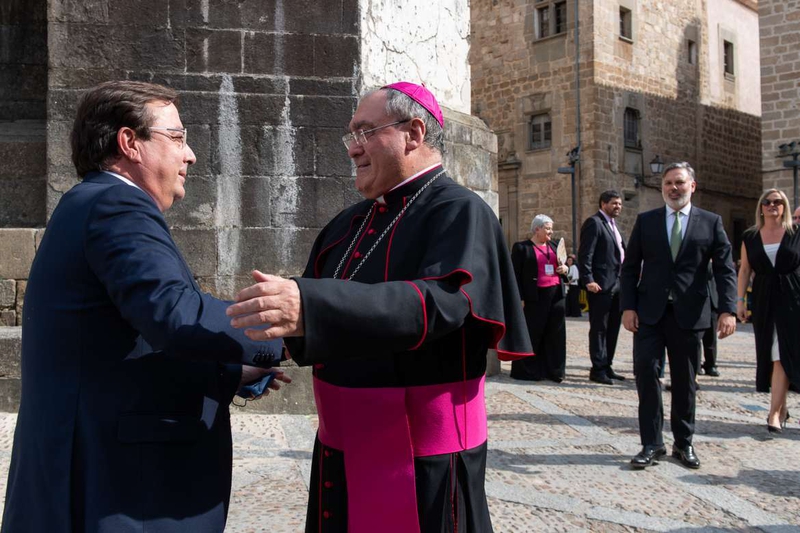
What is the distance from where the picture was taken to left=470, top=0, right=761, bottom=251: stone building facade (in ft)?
75.9

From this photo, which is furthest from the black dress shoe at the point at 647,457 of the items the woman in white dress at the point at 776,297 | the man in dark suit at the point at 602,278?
the man in dark suit at the point at 602,278

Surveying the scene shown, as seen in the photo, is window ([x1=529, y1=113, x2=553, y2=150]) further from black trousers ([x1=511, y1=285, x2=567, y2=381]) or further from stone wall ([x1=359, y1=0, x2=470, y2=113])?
stone wall ([x1=359, y1=0, x2=470, y2=113])

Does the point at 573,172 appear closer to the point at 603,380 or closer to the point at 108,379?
the point at 603,380

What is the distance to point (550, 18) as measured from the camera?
941 inches

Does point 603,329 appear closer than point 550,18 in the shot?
Yes

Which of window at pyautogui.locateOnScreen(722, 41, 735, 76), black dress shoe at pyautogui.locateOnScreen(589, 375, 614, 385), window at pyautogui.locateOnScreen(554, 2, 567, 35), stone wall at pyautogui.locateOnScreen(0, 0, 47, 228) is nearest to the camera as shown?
stone wall at pyautogui.locateOnScreen(0, 0, 47, 228)

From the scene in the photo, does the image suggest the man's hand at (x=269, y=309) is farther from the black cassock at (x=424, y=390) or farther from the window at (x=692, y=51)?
the window at (x=692, y=51)

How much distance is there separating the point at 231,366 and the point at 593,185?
21.6 m

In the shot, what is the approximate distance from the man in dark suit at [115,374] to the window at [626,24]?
78.6 feet

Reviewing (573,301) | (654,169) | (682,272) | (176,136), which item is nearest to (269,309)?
(176,136)

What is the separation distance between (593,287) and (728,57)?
22.7 m

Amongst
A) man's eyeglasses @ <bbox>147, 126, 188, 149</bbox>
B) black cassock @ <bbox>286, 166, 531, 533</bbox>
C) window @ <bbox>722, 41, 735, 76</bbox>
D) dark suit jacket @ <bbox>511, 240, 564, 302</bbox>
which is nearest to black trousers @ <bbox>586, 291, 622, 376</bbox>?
dark suit jacket @ <bbox>511, 240, 564, 302</bbox>

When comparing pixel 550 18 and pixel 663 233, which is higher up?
pixel 550 18

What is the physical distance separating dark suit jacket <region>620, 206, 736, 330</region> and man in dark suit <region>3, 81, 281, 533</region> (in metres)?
3.65
